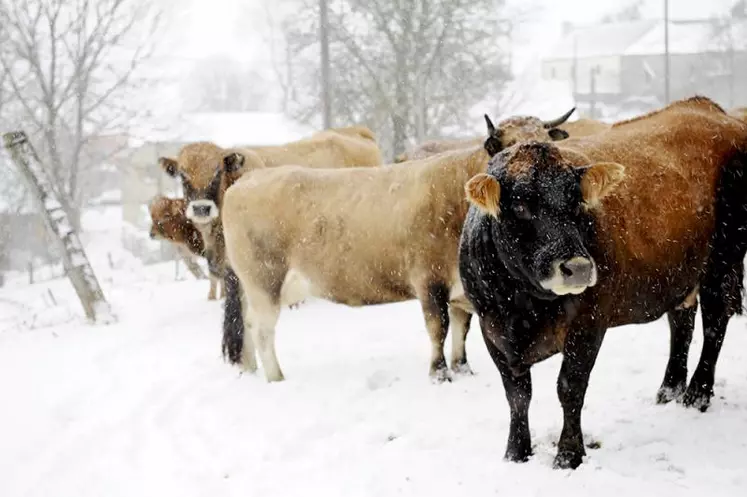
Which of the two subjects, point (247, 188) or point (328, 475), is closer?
point (328, 475)

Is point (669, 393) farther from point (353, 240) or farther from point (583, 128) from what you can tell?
point (583, 128)

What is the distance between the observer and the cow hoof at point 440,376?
567 cm

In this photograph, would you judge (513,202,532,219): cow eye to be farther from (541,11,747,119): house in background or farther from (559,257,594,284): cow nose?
(541,11,747,119): house in background

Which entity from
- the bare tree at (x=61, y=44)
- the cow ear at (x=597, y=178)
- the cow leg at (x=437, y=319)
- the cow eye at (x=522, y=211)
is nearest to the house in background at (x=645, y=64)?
the bare tree at (x=61, y=44)

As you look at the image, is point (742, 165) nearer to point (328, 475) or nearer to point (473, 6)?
point (328, 475)

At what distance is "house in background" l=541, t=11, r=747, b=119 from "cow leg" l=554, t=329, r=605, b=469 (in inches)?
1444

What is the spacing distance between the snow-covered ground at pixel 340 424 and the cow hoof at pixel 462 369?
0.11m

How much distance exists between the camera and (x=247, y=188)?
635cm

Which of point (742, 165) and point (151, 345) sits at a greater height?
point (742, 165)

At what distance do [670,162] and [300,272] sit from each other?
306 cm

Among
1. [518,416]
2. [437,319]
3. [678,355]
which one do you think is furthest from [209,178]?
[678,355]

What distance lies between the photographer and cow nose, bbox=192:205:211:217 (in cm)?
753

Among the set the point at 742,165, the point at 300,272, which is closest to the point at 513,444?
the point at 742,165

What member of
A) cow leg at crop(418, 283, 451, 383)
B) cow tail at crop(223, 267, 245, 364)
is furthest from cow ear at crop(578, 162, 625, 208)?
cow tail at crop(223, 267, 245, 364)
